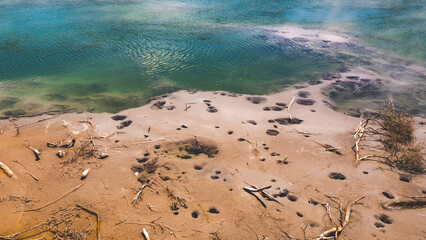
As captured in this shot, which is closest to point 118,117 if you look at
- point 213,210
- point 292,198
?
point 213,210

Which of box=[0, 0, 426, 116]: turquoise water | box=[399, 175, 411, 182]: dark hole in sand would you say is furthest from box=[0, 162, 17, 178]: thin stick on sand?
box=[399, 175, 411, 182]: dark hole in sand

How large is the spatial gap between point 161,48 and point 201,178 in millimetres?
9539

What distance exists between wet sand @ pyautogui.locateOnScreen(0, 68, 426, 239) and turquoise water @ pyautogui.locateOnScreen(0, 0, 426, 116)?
2.30 metres

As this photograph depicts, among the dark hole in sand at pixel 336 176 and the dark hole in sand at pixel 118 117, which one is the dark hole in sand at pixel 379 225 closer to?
the dark hole in sand at pixel 336 176

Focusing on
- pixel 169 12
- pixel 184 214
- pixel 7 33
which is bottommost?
pixel 184 214

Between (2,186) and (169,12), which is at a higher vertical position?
(169,12)

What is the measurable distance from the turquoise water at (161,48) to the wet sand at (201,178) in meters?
2.30

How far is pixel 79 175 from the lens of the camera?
4637mm

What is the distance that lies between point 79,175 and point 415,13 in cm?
2377

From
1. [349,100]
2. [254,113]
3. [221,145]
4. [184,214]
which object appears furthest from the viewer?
[349,100]

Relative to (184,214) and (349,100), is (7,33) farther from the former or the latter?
(349,100)

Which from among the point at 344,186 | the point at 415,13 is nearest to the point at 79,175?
the point at 344,186

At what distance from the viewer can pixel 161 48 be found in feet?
41.3

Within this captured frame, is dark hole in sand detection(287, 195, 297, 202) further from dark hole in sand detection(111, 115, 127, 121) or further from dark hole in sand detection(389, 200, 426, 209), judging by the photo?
dark hole in sand detection(111, 115, 127, 121)
